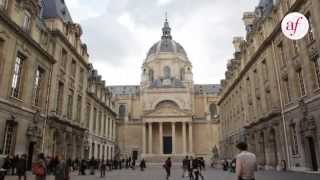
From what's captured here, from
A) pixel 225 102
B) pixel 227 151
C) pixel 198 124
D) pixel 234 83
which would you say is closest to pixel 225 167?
pixel 234 83

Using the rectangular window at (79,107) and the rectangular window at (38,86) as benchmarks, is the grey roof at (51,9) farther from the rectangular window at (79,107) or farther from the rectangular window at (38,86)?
the rectangular window at (79,107)

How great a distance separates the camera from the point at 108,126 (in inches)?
2066

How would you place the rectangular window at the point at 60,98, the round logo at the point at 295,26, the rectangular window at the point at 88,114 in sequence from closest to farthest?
1. the round logo at the point at 295,26
2. the rectangular window at the point at 60,98
3. the rectangular window at the point at 88,114

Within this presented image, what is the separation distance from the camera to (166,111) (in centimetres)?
6341

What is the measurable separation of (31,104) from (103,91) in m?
25.3

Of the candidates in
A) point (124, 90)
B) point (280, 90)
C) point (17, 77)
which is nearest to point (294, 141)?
point (280, 90)

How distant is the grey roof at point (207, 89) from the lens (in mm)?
75906

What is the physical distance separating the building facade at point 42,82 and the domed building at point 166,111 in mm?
27054

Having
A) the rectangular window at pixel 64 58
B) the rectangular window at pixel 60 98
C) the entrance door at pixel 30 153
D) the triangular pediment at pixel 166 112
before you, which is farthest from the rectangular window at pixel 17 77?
the triangular pediment at pixel 166 112

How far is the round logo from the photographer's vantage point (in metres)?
9.80

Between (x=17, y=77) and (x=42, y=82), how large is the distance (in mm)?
3657

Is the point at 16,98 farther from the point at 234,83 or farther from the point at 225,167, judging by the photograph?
the point at 234,83

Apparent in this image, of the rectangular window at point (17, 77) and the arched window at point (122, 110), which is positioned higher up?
the arched window at point (122, 110)

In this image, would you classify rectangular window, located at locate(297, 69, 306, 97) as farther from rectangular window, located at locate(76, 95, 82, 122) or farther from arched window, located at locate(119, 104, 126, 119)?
arched window, located at locate(119, 104, 126, 119)
